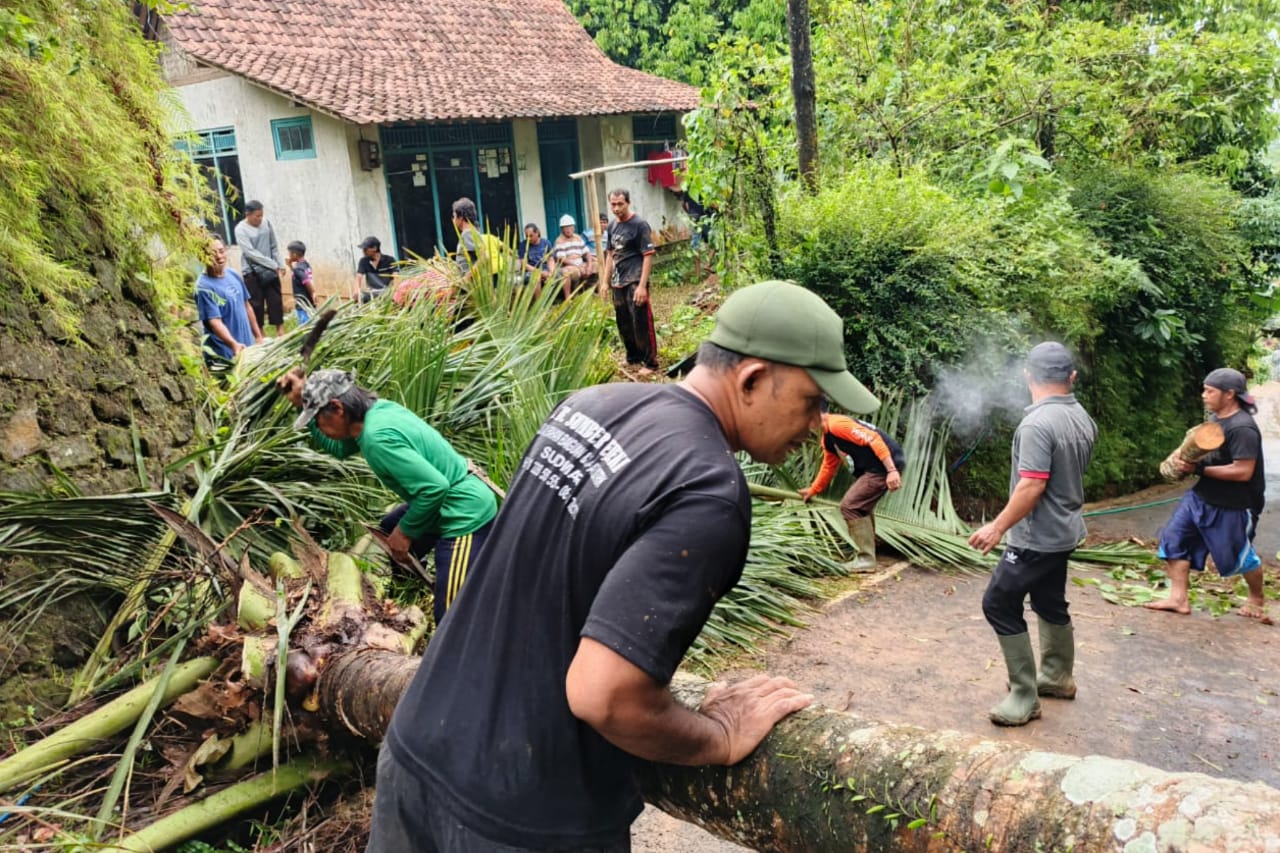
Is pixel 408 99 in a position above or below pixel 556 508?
above

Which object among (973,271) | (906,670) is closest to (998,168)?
(973,271)

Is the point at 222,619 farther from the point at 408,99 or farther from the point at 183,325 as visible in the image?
the point at 408,99

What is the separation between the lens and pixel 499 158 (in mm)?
16891

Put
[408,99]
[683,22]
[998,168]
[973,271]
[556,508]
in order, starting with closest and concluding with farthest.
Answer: [556,508] → [973,271] → [998,168] → [408,99] → [683,22]

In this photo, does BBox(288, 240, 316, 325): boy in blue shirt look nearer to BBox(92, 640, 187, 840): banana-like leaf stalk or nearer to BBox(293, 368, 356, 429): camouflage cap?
BBox(293, 368, 356, 429): camouflage cap

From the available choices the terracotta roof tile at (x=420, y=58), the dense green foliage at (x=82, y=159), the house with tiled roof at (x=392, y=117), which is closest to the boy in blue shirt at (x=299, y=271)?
the terracotta roof tile at (x=420, y=58)

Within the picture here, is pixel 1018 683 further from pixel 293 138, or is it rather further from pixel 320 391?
pixel 293 138

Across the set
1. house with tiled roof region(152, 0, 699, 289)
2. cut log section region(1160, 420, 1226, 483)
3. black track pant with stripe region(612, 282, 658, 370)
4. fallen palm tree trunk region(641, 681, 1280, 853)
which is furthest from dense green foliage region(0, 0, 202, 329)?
house with tiled roof region(152, 0, 699, 289)

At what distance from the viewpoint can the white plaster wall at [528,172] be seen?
1700cm

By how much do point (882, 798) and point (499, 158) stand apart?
16.1 meters

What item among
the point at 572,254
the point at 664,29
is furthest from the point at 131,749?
the point at 664,29

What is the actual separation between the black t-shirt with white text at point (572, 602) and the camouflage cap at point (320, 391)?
2.50 meters

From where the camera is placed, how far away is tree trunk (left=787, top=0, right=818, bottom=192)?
26.6 feet

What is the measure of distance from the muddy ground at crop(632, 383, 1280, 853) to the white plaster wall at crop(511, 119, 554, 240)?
39.5 feet
